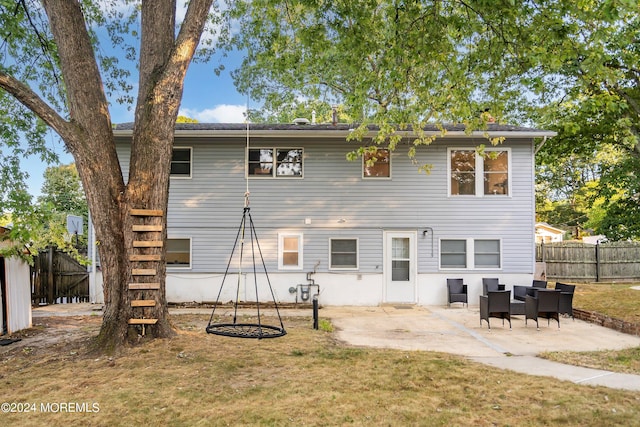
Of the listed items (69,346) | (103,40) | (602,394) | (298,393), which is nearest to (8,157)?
(103,40)

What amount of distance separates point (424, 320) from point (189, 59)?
7.33 meters

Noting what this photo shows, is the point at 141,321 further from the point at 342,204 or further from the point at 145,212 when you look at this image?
the point at 342,204

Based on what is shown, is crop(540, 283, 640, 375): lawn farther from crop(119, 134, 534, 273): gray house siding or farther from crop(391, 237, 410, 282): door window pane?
crop(391, 237, 410, 282): door window pane

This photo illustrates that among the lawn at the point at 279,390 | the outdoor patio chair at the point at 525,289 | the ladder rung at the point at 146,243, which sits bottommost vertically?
the lawn at the point at 279,390

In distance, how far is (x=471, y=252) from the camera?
12430 millimetres

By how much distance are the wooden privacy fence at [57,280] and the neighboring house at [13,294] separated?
320 centimetres

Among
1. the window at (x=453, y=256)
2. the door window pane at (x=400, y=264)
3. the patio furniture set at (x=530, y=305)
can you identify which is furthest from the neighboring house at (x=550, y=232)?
the patio furniture set at (x=530, y=305)

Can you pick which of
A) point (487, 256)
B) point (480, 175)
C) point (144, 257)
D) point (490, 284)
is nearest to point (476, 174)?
point (480, 175)

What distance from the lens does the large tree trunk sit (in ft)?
20.2

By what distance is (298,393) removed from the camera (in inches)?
181

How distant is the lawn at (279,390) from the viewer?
3.96 m

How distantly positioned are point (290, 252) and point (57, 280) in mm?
6678

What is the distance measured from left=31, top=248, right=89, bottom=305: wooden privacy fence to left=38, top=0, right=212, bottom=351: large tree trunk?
6.69m

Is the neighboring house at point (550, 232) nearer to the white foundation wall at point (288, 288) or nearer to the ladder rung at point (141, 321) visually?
the white foundation wall at point (288, 288)
